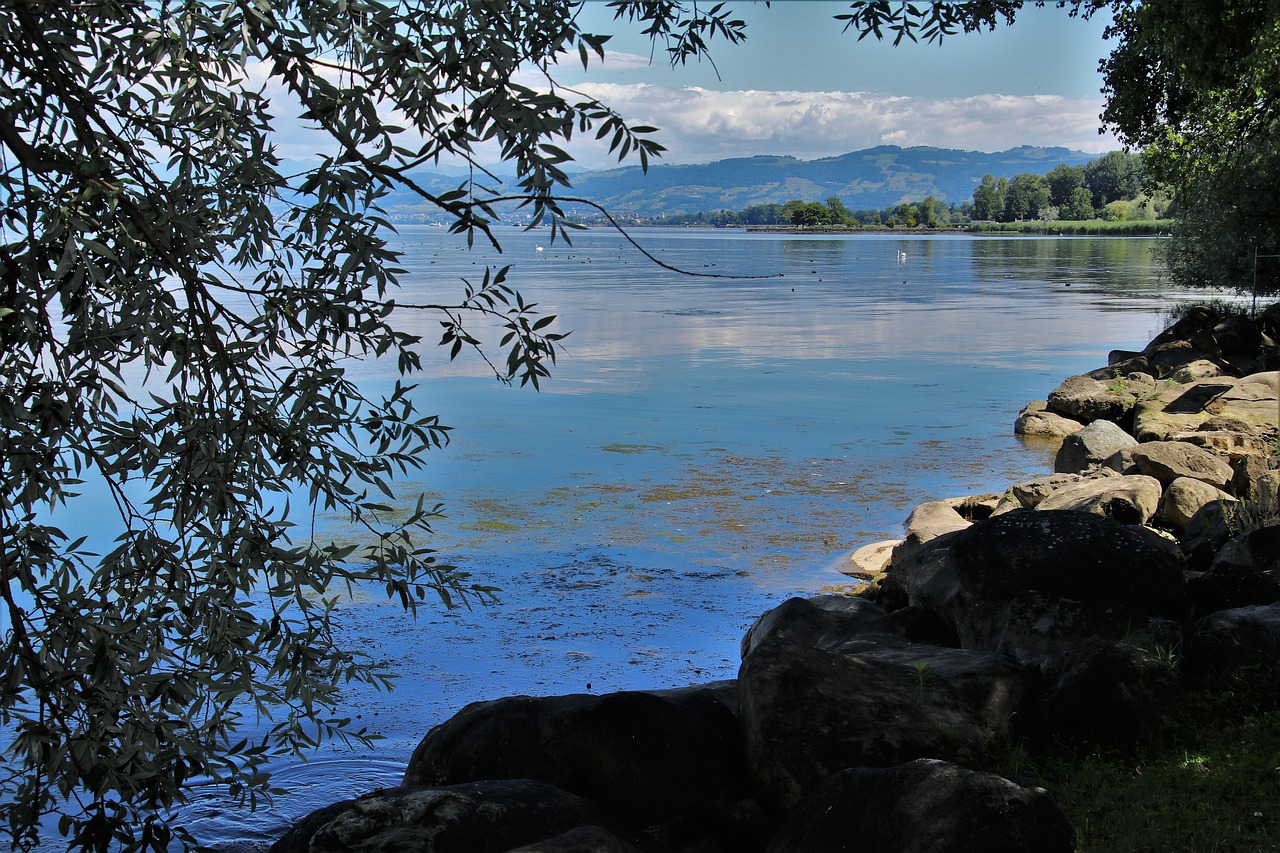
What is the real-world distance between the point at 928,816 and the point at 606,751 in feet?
6.50

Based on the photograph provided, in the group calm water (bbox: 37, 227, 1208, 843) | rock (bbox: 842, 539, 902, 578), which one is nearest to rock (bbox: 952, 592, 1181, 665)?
calm water (bbox: 37, 227, 1208, 843)

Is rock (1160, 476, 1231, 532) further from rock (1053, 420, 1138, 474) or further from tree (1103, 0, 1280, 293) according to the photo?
tree (1103, 0, 1280, 293)

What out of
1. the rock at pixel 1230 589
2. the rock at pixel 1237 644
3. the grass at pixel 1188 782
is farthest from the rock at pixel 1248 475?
the grass at pixel 1188 782

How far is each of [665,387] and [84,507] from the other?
1249cm

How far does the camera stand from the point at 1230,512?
9.73 meters

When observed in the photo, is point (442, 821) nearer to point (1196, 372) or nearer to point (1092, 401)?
point (1092, 401)

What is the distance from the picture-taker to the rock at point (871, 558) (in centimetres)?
1185

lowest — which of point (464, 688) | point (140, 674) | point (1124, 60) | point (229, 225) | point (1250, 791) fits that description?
point (464, 688)

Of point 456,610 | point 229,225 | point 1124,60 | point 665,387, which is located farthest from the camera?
point 665,387

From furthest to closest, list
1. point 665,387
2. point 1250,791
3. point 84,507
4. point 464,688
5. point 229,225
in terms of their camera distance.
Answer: point 665,387 < point 84,507 < point 464,688 < point 1250,791 < point 229,225

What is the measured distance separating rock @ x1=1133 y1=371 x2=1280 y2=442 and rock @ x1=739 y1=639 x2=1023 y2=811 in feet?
32.9

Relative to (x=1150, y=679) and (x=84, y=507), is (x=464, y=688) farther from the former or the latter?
(x=84, y=507)

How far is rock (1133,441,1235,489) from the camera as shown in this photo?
40.2ft

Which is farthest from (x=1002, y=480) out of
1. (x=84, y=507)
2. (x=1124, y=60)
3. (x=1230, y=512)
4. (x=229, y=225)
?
(x=229, y=225)
